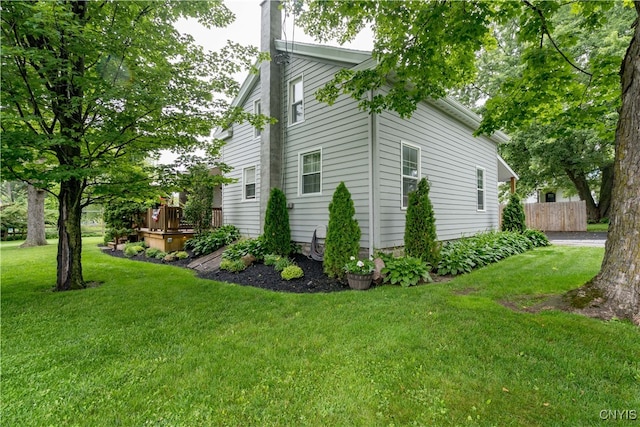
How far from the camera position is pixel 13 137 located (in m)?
3.85

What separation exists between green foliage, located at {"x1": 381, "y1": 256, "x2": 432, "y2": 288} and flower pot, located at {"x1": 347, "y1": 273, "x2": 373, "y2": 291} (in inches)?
18.2

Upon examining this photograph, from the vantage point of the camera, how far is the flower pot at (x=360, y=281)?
5301 millimetres

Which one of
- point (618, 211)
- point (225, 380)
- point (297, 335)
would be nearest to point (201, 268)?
point (297, 335)

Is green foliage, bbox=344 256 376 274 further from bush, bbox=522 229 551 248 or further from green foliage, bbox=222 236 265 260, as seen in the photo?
bush, bbox=522 229 551 248

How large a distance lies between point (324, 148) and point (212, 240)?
5.07 metres

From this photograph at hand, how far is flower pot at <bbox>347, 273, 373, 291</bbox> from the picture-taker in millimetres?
5301

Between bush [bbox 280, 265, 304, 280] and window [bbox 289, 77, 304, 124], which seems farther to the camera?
window [bbox 289, 77, 304, 124]

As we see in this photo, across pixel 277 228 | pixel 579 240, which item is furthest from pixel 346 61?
pixel 579 240

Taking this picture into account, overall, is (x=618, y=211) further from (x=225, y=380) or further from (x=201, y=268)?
(x=201, y=268)

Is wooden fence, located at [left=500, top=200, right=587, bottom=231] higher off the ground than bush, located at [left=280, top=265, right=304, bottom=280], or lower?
higher

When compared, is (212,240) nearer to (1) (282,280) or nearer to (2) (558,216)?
(1) (282,280)

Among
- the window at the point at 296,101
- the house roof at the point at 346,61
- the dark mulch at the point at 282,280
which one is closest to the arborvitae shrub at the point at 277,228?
the dark mulch at the point at 282,280

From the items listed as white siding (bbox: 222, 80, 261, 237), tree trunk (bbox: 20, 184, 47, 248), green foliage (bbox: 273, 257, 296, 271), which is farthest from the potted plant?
tree trunk (bbox: 20, 184, 47, 248)

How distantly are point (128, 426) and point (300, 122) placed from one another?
303 inches
